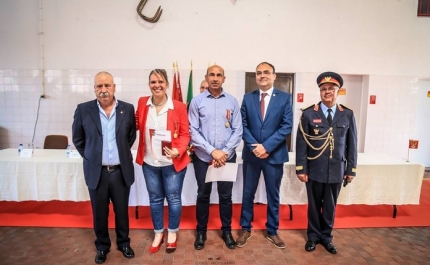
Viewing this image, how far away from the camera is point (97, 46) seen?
4.56 m

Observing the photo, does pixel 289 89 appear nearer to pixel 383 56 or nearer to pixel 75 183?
pixel 383 56

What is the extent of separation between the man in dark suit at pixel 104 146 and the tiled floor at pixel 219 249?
1.17 feet

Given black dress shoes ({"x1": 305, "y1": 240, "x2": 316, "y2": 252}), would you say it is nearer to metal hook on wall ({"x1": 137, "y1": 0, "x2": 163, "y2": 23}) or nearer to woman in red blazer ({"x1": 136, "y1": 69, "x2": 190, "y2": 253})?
woman in red blazer ({"x1": 136, "y1": 69, "x2": 190, "y2": 253})

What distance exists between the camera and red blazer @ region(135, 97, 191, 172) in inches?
82.4

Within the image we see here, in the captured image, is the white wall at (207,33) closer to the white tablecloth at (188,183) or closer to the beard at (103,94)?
the white tablecloth at (188,183)

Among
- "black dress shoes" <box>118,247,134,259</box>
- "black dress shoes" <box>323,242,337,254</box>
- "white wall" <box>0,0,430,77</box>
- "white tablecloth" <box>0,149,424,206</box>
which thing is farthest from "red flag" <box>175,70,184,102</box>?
"black dress shoes" <box>323,242,337,254</box>

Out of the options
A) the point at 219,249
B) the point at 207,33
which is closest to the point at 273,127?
the point at 219,249

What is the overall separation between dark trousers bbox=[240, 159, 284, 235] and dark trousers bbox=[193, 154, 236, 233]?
0.63 feet

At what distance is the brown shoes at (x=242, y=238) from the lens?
2.36 metres

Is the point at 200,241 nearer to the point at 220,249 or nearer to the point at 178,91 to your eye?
the point at 220,249

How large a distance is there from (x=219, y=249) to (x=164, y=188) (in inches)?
29.7

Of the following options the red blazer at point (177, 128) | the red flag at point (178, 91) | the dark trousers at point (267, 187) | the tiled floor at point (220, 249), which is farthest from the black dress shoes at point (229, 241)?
the red flag at point (178, 91)

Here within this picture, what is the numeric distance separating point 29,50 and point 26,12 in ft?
2.15

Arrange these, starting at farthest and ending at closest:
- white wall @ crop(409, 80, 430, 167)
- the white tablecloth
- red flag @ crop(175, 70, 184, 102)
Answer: white wall @ crop(409, 80, 430, 167) → red flag @ crop(175, 70, 184, 102) → the white tablecloth
